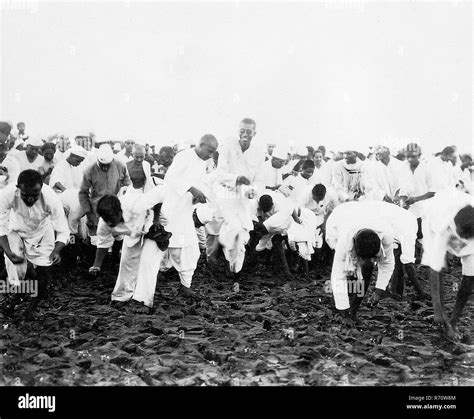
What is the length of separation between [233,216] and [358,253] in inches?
96.1

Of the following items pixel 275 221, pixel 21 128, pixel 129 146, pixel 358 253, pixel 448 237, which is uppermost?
pixel 21 128

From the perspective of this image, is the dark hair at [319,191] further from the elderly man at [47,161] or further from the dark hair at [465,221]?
the elderly man at [47,161]

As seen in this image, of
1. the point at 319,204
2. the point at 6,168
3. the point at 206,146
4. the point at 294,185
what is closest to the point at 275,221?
the point at 319,204

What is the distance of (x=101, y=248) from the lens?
5434mm

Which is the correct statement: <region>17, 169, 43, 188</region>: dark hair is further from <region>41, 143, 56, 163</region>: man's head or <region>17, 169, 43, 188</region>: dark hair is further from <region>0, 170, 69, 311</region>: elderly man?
<region>41, 143, 56, 163</region>: man's head

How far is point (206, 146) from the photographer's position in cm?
540

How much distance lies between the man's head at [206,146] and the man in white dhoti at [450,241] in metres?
2.20

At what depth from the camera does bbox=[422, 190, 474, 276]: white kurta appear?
414 cm

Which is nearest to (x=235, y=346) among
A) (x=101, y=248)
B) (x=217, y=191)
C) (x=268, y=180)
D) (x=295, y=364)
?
(x=295, y=364)

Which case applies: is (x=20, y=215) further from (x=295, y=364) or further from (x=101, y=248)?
(x=295, y=364)

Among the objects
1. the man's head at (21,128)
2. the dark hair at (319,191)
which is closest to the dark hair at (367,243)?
the dark hair at (319,191)

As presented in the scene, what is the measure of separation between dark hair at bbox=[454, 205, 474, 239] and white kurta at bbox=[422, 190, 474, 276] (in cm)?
4

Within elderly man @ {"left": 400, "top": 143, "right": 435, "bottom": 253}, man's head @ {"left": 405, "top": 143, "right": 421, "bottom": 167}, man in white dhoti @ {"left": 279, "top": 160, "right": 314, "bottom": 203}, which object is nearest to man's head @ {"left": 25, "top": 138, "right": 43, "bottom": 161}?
man in white dhoti @ {"left": 279, "top": 160, "right": 314, "bottom": 203}

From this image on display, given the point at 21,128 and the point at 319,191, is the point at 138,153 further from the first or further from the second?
the point at 21,128
